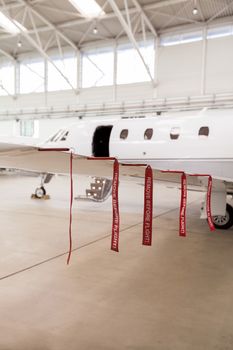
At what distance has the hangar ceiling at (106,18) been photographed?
18.5 metres

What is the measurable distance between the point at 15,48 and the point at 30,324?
2683 centimetres

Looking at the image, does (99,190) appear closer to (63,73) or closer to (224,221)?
(224,221)

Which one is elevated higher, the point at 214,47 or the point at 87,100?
the point at 214,47

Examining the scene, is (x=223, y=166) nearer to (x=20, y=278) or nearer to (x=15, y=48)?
(x=20, y=278)

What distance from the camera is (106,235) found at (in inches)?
253

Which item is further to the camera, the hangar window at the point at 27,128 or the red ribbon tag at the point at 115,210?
the hangar window at the point at 27,128

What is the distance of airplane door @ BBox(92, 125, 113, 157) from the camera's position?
9758 millimetres

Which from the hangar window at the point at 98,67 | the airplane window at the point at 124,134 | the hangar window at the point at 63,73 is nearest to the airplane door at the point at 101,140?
the airplane window at the point at 124,134

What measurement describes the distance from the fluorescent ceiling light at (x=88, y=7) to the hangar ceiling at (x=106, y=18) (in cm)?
24

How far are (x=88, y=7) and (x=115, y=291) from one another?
19568 millimetres

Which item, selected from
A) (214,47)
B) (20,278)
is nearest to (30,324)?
(20,278)

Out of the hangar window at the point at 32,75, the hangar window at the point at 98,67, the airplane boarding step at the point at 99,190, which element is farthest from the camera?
the hangar window at the point at 32,75

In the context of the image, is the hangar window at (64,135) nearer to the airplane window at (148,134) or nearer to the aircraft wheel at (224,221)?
the airplane window at (148,134)

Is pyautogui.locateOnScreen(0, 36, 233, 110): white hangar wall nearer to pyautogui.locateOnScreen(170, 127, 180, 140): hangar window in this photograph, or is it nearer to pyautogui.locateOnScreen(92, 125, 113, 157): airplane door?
pyautogui.locateOnScreen(92, 125, 113, 157): airplane door
